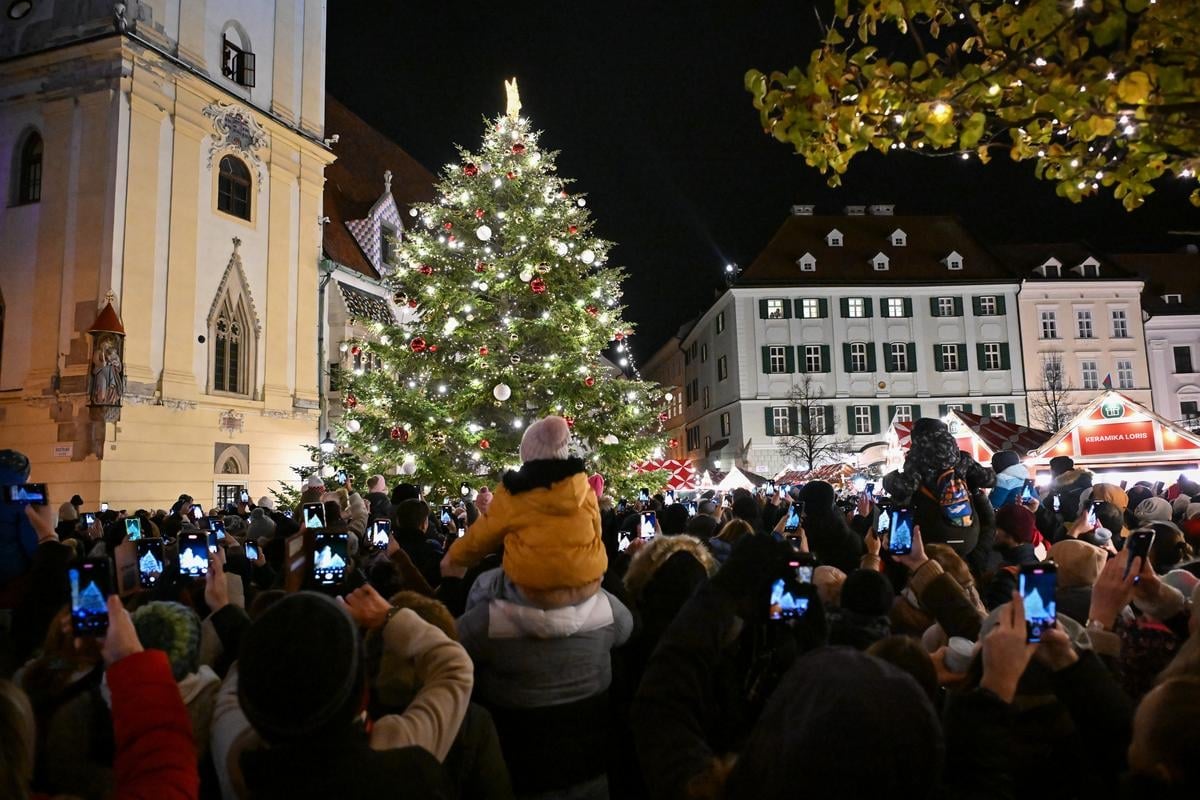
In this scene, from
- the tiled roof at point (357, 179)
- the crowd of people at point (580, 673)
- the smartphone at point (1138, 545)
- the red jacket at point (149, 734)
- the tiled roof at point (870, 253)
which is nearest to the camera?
the crowd of people at point (580, 673)

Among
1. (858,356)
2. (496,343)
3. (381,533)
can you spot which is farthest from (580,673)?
(858,356)

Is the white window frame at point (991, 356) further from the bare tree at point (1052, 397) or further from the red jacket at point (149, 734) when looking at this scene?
the red jacket at point (149, 734)

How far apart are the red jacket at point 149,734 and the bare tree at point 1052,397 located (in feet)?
162

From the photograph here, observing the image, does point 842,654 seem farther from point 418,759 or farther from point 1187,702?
point 418,759

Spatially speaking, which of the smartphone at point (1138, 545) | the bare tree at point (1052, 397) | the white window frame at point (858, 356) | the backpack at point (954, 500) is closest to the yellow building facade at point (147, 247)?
the backpack at point (954, 500)

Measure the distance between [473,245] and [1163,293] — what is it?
54531 mm

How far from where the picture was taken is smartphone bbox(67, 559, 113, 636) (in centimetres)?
239

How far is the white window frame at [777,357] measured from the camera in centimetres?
4575

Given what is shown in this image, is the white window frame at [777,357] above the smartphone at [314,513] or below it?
above

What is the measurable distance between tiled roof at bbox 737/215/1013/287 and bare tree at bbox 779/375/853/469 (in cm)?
619

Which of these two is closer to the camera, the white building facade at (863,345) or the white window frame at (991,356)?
the white building facade at (863,345)

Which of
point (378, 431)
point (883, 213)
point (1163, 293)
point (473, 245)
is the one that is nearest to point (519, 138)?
point (473, 245)

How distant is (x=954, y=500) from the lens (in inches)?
225

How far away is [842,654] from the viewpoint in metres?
1.49
